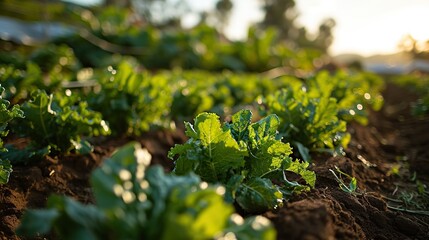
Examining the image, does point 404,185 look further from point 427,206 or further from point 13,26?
point 13,26

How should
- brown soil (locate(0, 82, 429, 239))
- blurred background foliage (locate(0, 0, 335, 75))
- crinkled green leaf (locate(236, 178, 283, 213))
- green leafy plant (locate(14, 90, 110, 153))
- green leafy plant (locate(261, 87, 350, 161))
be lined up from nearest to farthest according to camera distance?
brown soil (locate(0, 82, 429, 239)), crinkled green leaf (locate(236, 178, 283, 213)), green leafy plant (locate(14, 90, 110, 153)), green leafy plant (locate(261, 87, 350, 161)), blurred background foliage (locate(0, 0, 335, 75))

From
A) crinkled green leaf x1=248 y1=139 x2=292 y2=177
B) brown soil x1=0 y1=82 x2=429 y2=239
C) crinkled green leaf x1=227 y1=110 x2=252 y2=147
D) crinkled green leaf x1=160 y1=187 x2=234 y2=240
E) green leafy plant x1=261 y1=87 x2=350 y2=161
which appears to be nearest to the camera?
crinkled green leaf x1=160 y1=187 x2=234 y2=240

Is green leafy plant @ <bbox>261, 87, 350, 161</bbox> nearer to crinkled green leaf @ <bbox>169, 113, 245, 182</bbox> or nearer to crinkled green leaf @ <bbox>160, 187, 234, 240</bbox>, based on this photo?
crinkled green leaf @ <bbox>169, 113, 245, 182</bbox>

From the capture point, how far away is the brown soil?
1661 millimetres

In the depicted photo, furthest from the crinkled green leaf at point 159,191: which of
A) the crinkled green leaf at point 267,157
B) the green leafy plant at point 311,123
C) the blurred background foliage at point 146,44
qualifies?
the blurred background foliage at point 146,44

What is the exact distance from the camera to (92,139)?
3.98 metres

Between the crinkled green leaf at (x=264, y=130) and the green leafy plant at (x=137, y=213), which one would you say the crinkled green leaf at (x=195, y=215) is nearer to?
the green leafy plant at (x=137, y=213)

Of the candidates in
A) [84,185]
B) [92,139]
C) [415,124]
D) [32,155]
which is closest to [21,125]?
[32,155]

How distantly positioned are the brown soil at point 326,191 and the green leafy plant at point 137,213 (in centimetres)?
39

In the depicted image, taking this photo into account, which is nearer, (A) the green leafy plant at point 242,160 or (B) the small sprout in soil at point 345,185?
(A) the green leafy plant at point 242,160

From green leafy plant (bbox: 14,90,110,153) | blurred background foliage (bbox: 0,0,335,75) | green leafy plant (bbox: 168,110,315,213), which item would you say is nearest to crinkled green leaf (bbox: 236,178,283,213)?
green leafy plant (bbox: 168,110,315,213)

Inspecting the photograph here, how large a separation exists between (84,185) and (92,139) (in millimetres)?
922

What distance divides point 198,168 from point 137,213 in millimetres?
758

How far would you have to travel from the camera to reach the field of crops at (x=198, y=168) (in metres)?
1.25
